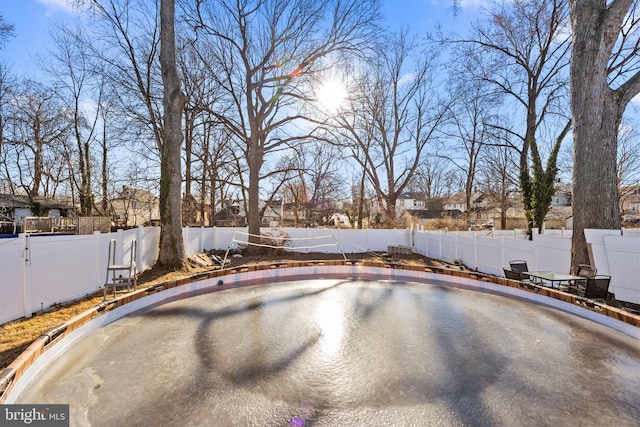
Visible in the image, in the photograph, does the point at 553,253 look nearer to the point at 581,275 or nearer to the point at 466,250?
the point at 581,275

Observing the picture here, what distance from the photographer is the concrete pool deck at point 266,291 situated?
8.85ft

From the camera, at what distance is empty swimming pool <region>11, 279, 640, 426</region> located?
2.05 metres

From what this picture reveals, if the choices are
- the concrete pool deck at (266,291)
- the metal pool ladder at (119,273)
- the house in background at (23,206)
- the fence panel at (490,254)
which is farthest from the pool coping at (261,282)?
the house in background at (23,206)

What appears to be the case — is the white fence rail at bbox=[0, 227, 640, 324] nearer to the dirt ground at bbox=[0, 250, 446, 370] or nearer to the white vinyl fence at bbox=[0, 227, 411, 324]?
the white vinyl fence at bbox=[0, 227, 411, 324]

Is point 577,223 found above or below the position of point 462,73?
below

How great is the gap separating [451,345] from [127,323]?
13.2 ft

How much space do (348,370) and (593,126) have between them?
6536 mm

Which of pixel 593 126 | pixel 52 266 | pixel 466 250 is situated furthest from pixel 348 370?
pixel 466 250

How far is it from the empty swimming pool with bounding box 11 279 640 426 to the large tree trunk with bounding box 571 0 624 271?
256 cm

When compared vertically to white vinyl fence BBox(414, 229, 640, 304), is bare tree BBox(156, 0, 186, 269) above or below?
above

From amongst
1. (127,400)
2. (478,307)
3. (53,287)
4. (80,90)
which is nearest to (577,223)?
(478,307)

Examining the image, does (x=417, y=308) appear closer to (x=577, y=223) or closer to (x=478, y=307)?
(x=478, y=307)

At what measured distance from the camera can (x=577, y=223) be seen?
5.83m

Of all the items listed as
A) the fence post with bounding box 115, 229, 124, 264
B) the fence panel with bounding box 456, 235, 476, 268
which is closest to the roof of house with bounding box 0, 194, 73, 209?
the fence post with bounding box 115, 229, 124, 264
